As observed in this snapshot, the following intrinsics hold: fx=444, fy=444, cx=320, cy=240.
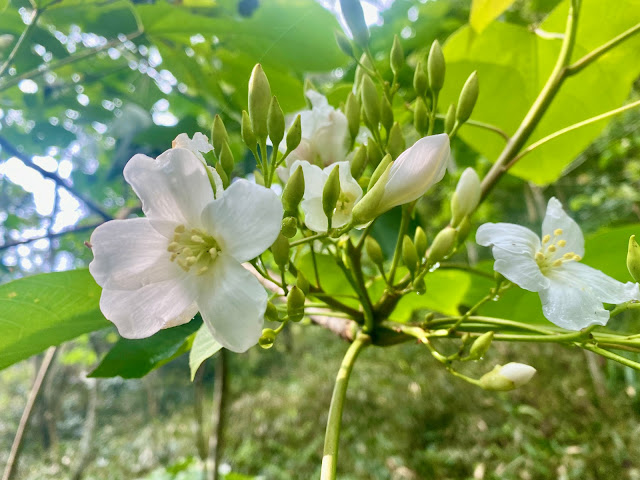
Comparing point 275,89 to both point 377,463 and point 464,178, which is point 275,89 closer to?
point 464,178

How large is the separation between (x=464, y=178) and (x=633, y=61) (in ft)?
1.72

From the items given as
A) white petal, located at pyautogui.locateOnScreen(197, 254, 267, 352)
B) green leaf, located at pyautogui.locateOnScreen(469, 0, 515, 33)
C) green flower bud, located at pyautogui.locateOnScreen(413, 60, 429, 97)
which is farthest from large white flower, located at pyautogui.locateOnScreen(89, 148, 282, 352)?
green leaf, located at pyautogui.locateOnScreen(469, 0, 515, 33)

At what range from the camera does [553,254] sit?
1.64 ft

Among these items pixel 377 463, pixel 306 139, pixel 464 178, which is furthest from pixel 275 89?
pixel 377 463

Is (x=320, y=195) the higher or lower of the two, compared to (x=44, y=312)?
higher

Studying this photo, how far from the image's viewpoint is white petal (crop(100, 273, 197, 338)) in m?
0.33

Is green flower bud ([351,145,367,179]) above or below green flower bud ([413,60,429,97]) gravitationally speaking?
below

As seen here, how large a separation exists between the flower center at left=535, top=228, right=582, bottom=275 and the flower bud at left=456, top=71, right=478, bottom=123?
17 centimetres

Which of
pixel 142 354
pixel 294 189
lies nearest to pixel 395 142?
pixel 294 189

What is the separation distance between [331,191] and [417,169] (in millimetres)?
72

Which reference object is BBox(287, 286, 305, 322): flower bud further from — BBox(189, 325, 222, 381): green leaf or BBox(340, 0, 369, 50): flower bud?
BBox(340, 0, 369, 50): flower bud

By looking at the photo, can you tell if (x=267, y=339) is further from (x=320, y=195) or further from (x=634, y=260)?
(x=634, y=260)

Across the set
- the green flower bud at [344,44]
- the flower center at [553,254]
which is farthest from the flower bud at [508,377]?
the green flower bud at [344,44]

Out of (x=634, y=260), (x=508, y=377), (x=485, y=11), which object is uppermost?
(x=485, y=11)
